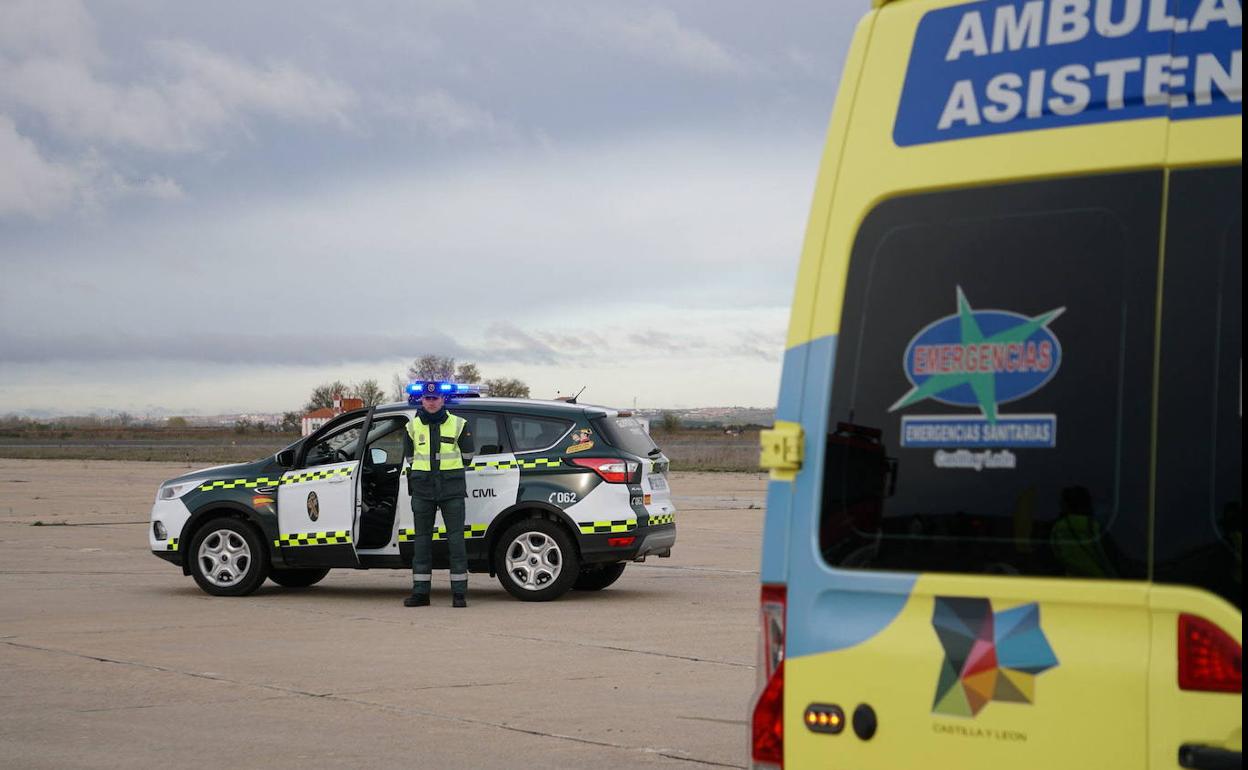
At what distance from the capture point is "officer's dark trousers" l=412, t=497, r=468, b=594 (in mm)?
13203

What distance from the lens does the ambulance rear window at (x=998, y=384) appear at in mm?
3389

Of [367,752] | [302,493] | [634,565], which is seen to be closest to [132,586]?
[302,493]

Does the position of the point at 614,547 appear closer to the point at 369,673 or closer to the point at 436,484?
the point at 436,484

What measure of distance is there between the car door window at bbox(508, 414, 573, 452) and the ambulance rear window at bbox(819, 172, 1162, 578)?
399 inches

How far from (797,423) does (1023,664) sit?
2.59 ft

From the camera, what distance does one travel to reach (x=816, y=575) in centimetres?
385

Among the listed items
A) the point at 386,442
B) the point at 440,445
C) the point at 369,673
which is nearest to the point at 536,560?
the point at 440,445

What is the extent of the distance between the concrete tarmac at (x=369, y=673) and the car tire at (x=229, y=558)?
172 mm

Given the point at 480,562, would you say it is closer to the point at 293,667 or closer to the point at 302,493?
the point at 302,493

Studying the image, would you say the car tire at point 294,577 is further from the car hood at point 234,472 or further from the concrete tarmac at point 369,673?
the car hood at point 234,472

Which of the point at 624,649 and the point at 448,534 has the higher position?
the point at 448,534

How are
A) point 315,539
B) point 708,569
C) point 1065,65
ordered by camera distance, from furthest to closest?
point 708,569 < point 315,539 < point 1065,65

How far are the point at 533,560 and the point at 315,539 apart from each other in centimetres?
197

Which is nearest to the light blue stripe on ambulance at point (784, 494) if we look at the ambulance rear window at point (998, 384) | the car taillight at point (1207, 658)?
the ambulance rear window at point (998, 384)
